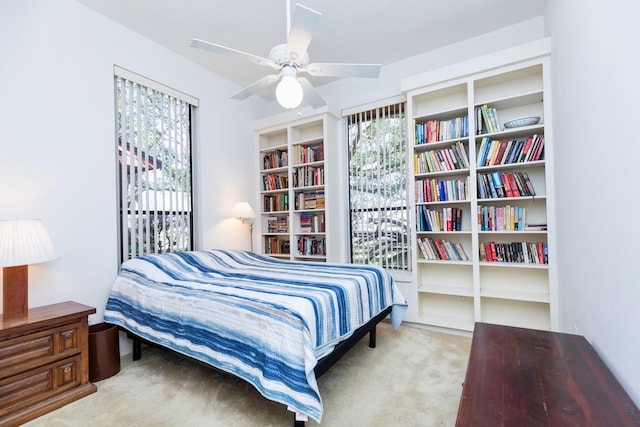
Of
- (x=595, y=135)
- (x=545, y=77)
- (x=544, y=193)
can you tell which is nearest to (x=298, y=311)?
(x=595, y=135)

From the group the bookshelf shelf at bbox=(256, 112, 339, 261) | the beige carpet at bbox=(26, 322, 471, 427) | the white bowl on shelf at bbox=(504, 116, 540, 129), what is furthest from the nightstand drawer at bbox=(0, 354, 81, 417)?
the white bowl on shelf at bbox=(504, 116, 540, 129)

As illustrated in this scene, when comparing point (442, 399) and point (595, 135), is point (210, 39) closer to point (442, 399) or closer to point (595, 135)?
point (595, 135)

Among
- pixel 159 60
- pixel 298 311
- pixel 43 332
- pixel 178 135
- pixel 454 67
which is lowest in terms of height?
pixel 43 332

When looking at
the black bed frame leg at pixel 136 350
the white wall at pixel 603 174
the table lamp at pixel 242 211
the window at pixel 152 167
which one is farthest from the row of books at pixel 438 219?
the black bed frame leg at pixel 136 350

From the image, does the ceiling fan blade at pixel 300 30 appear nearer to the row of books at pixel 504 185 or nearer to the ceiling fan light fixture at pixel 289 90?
the ceiling fan light fixture at pixel 289 90

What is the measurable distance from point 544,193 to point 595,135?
155 cm

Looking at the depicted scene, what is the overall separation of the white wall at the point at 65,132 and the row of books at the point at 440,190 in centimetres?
290

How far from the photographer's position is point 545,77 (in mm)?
2465

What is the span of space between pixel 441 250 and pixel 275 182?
90.5 inches

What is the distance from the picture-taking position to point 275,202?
13.5 ft

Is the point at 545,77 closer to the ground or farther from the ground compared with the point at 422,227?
farther from the ground

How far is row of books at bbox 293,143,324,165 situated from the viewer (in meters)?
3.76

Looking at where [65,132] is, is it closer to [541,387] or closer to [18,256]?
[18,256]

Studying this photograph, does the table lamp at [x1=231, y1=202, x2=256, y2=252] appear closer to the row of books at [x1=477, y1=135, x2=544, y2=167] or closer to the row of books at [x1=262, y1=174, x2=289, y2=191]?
the row of books at [x1=262, y1=174, x2=289, y2=191]
